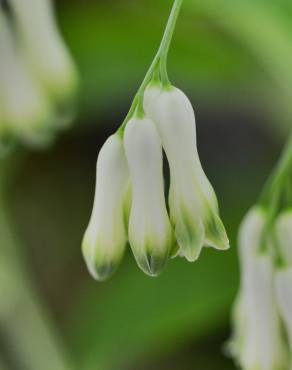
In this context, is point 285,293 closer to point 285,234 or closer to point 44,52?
point 285,234

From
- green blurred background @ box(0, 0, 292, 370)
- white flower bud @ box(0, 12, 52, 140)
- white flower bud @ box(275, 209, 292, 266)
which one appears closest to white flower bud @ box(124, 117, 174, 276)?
white flower bud @ box(275, 209, 292, 266)

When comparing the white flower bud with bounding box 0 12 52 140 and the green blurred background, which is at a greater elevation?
the white flower bud with bounding box 0 12 52 140

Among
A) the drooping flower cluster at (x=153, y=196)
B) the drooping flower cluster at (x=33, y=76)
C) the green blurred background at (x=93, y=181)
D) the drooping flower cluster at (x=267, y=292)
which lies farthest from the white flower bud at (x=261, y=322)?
the green blurred background at (x=93, y=181)

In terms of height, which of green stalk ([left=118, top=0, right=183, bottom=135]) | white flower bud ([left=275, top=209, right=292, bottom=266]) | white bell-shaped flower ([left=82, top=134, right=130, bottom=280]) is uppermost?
green stalk ([left=118, top=0, right=183, bottom=135])

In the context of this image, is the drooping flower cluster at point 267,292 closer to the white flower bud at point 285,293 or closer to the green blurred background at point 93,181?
the white flower bud at point 285,293

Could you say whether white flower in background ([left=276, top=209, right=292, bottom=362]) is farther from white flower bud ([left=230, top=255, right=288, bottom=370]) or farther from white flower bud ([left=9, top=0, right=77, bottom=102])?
white flower bud ([left=9, top=0, right=77, bottom=102])

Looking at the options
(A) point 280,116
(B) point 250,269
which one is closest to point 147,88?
→ (B) point 250,269
